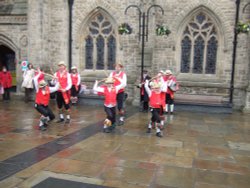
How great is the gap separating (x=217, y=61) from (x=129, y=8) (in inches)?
189

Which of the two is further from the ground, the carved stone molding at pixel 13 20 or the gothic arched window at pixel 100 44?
the carved stone molding at pixel 13 20

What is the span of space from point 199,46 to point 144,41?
2.67 metres

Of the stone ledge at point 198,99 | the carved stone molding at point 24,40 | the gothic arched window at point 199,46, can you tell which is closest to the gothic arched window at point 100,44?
the carved stone molding at point 24,40

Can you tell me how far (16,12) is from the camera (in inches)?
578

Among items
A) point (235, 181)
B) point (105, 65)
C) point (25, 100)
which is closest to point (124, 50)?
point (105, 65)

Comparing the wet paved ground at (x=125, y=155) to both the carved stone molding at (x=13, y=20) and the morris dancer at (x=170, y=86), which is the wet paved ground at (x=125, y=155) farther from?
the carved stone molding at (x=13, y=20)

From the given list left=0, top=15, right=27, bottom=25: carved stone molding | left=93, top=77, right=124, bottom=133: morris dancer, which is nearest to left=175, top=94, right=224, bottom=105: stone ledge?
left=93, top=77, right=124, bottom=133: morris dancer

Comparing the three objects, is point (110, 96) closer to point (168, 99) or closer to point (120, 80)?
point (120, 80)

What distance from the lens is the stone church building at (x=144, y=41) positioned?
41.6 ft

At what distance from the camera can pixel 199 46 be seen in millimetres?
13508

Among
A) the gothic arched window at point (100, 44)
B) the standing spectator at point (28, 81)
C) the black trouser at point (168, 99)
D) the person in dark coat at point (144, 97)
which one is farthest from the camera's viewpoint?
the gothic arched window at point (100, 44)

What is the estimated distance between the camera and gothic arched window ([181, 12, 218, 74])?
522 inches

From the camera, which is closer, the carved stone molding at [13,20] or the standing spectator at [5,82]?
the standing spectator at [5,82]

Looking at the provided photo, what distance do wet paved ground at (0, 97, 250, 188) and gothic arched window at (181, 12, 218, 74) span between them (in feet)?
14.0
